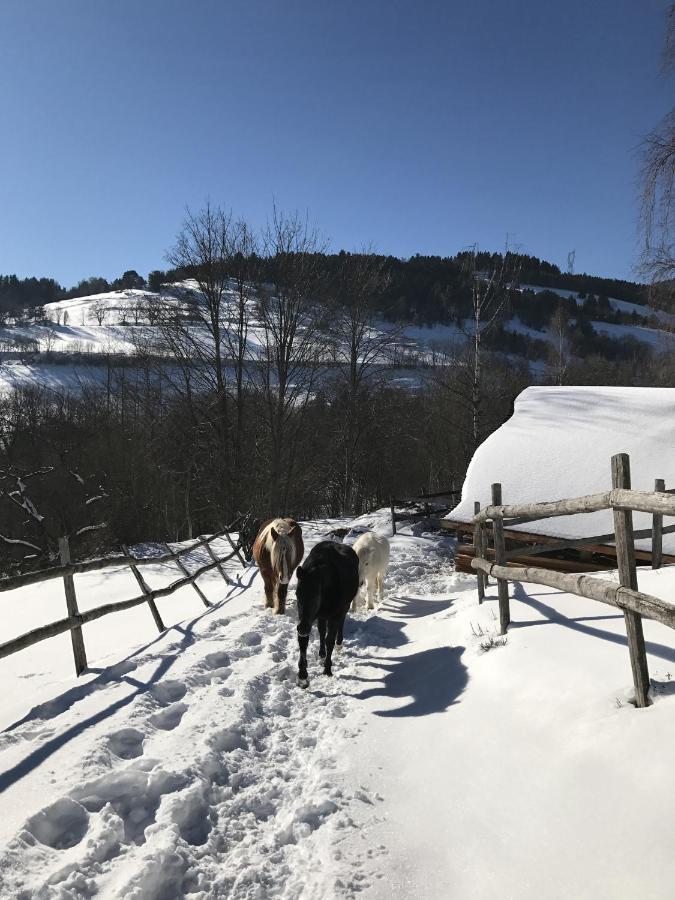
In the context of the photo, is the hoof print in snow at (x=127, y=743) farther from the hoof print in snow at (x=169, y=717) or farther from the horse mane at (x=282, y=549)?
the horse mane at (x=282, y=549)

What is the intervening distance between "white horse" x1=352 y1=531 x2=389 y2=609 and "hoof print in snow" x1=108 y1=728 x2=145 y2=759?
4.36 metres

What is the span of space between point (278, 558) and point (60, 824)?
4.35m

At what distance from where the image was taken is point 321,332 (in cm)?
1969

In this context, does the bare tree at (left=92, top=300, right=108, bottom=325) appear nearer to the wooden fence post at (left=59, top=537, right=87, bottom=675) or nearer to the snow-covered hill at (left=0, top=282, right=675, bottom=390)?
the snow-covered hill at (left=0, top=282, right=675, bottom=390)

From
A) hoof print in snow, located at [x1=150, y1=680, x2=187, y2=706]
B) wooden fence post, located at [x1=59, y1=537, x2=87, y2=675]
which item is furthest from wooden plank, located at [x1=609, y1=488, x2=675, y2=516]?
wooden fence post, located at [x1=59, y1=537, x2=87, y2=675]

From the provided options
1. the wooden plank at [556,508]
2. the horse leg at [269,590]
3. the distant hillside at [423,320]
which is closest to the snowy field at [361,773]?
the wooden plank at [556,508]

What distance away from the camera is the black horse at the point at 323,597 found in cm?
500

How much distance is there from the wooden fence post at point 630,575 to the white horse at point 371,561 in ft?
16.0

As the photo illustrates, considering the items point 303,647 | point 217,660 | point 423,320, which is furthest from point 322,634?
point 423,320

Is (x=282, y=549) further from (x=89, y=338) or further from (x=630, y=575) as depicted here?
(x=89, y=338)

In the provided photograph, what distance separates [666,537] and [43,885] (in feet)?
28.9

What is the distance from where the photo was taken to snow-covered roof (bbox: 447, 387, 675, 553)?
9367mm

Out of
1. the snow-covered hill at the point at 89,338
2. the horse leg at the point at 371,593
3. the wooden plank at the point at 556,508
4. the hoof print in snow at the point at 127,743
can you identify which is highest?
the snow-covered hill at the point at 89,338

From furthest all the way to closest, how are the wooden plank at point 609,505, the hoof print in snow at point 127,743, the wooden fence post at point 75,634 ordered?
1. the wooden fence post at point 75,634
2. the hoof print in snow at point 127,743
3. the wooden plank at point 609,505
